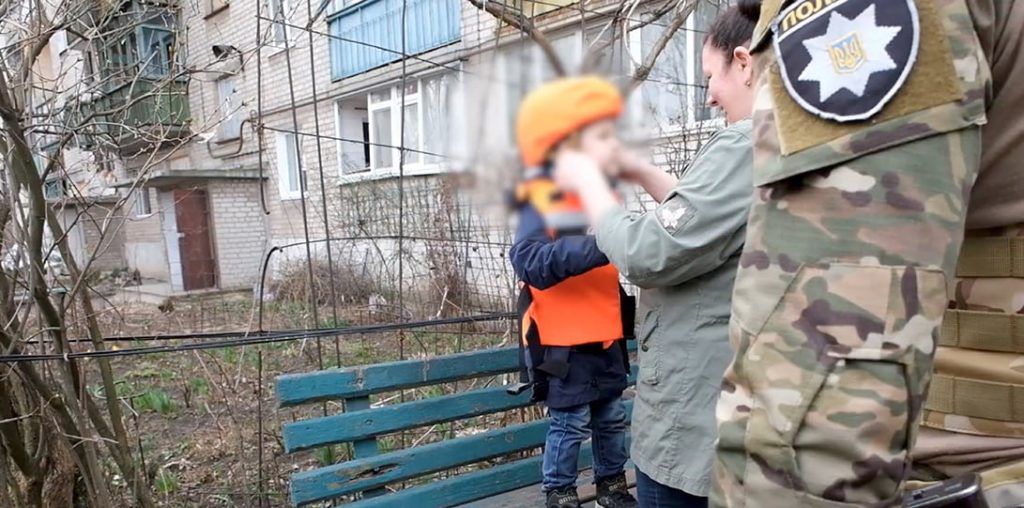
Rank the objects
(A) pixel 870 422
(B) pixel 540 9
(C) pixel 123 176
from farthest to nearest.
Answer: (C) pixel 123 176, (B) pixel 540 9, (A) pixel 870 422

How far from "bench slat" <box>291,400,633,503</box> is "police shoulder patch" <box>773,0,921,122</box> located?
1860mm

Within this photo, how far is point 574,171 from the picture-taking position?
0.75 meters

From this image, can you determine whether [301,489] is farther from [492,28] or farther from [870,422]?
[870,422]

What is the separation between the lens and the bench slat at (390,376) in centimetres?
198

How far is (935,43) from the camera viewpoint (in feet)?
1.77

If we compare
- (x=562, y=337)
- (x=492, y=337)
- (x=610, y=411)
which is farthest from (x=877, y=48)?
(x=492, y=337)

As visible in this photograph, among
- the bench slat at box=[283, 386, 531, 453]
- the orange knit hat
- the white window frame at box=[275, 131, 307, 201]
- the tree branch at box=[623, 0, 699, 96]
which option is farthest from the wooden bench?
the white window frame at box=[275, 131, 307, 201]

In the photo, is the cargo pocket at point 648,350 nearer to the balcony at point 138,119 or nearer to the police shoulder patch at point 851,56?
the police shoulder patch at point 851,56

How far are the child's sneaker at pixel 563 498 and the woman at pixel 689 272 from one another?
79cm

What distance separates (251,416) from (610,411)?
115 inches

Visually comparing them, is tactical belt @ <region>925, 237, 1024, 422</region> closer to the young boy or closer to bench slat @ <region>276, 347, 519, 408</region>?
the young boy

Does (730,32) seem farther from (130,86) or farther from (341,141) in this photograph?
(130,86)

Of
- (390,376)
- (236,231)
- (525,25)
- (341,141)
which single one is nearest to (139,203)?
(341,141)

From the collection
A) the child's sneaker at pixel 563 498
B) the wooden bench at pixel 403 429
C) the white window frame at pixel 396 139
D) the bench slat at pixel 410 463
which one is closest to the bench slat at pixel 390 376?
the wooden bench at pixel 403 429
